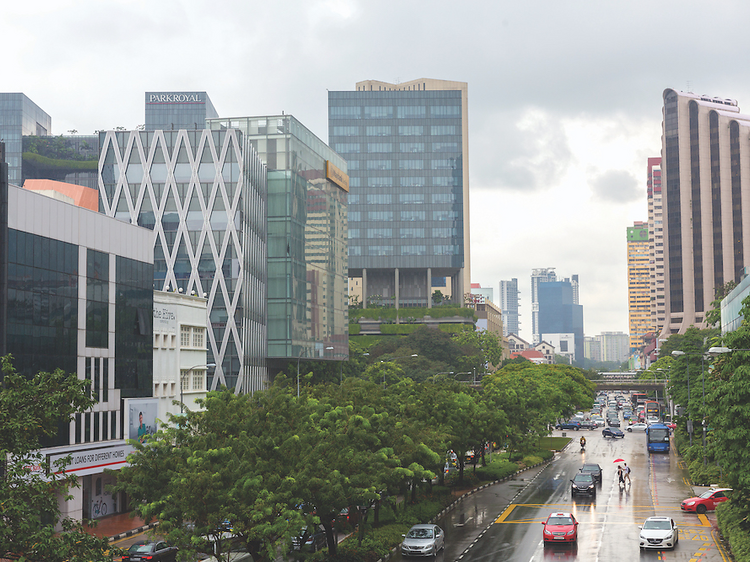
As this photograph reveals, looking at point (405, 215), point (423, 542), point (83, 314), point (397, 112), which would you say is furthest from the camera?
point (397, 112)

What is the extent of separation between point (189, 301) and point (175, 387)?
7718mm

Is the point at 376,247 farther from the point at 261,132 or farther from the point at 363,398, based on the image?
the point at 363,398

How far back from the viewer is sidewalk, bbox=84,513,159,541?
45.7 meters

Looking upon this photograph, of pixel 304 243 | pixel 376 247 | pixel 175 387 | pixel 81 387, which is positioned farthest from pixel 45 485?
pixel 376 247

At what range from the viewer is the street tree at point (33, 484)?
52.6ft

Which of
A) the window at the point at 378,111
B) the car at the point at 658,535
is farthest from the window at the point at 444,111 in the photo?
the car at the point at 658,535

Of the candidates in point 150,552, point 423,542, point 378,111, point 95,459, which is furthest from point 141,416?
point 378,111

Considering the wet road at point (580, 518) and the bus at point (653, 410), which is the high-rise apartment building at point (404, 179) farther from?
the wet road at point (580, 518)

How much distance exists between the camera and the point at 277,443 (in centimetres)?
3114

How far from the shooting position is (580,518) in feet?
160

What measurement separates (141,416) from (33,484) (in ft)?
136

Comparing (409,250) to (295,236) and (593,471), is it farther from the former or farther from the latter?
(593,471)

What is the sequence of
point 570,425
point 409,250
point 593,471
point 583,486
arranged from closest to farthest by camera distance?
point 583,486 < point 593,471 < point 570,425 < point 409,250

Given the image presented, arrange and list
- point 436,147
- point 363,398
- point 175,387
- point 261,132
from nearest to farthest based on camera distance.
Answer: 1. point 363,398
2. point 175,387
3. point 261,132
4. point 436,147
